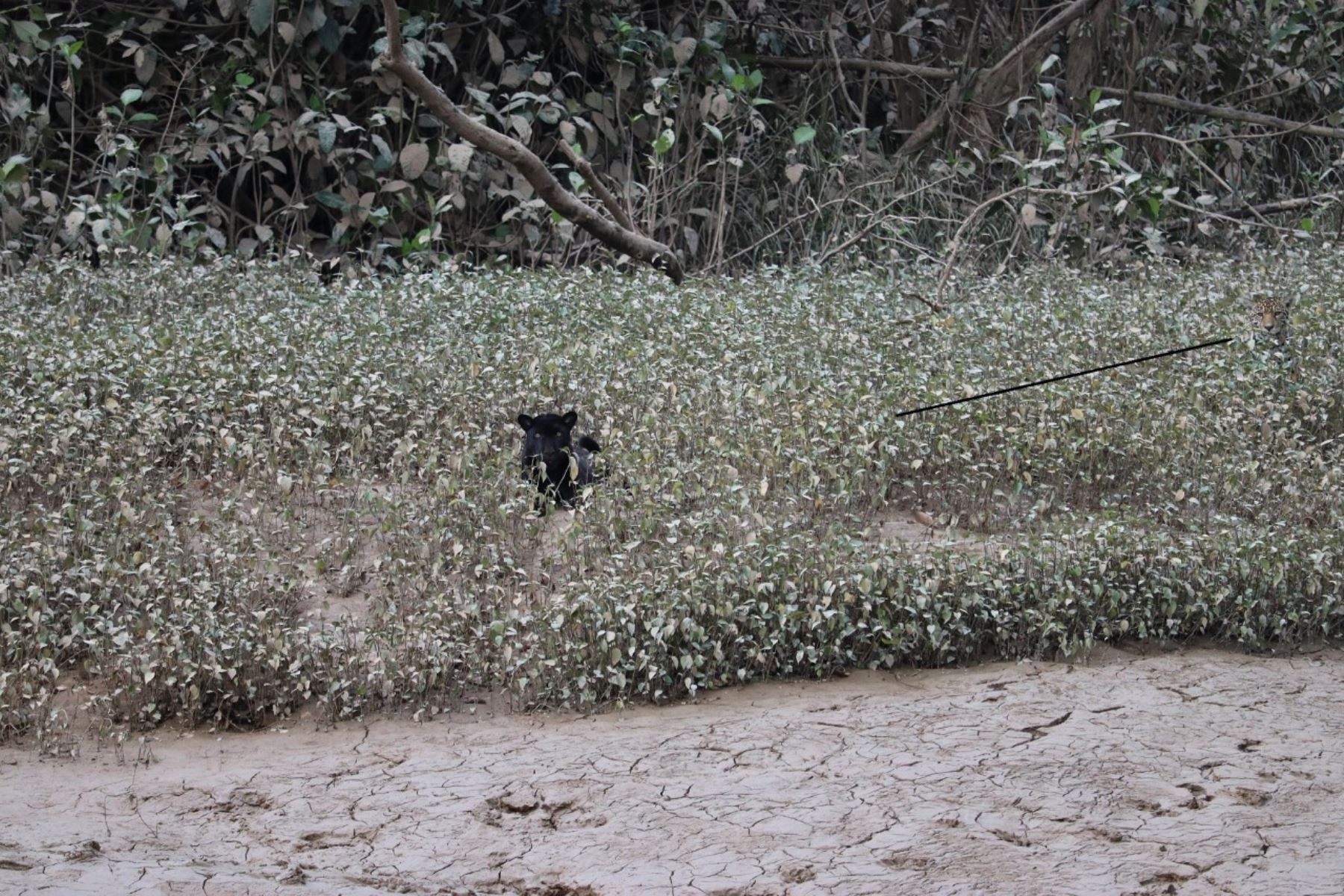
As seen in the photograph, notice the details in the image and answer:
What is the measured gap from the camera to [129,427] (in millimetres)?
5695

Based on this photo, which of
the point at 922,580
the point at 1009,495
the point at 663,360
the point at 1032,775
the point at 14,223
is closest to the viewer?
the point at 1032,775

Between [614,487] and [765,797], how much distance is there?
6.36 ft

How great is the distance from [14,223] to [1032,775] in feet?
22.5

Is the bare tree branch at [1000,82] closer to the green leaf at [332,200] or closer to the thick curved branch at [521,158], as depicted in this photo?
the thick curved branch at [521,158]

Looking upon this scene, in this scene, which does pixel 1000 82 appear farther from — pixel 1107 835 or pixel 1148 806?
pixel 1107 835

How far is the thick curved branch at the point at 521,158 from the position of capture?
798 centimetres

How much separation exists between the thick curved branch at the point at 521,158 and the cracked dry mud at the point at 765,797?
14.9 ft

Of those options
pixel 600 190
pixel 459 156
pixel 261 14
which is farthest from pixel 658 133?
pixel 261 14

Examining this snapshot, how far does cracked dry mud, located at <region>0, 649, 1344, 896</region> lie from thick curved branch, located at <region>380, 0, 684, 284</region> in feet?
14.9

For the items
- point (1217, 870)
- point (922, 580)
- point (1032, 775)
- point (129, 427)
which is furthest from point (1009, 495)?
point (129, 427)

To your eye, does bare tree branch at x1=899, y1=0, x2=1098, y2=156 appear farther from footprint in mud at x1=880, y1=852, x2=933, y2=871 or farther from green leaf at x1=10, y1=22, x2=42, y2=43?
footprint in mud at x1=880, y1=852, x2=933, y2=871

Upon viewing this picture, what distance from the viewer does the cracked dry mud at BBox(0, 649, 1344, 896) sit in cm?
329

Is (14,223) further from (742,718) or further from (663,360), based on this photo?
(742,718)

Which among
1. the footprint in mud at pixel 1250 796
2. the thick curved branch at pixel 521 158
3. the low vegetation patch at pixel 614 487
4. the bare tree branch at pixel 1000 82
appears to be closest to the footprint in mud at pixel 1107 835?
the footprint in mud at pixel 1250 796
